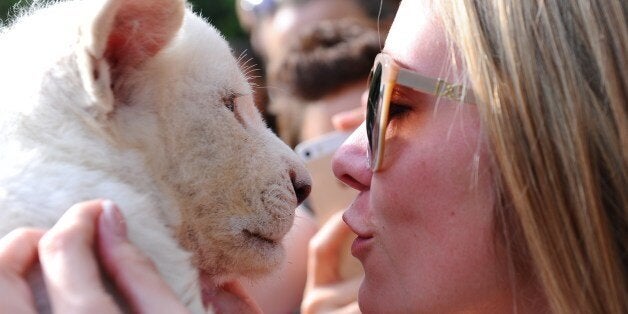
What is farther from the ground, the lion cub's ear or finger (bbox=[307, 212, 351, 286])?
the lion cub's ear

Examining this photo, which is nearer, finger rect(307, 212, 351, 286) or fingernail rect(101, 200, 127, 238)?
fingernail rect(101, 200, 127, 238)

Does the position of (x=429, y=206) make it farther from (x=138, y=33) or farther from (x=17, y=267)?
(x=17, y=267)

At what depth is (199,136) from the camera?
5.75 feet

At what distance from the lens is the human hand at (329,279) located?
9.13 feet

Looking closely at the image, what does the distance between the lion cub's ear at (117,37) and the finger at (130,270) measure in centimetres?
28

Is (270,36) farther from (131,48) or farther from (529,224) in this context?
(529,224)

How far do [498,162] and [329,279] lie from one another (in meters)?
1.35

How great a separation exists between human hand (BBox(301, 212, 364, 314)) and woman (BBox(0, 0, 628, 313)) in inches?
36.9

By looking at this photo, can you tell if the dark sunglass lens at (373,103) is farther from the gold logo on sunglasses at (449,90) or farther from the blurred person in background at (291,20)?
the blurred person in background at (291,20)

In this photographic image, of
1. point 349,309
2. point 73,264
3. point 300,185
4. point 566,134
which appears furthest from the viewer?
point 349,309

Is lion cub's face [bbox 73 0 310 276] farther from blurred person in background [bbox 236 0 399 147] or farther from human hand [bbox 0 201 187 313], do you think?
blurred person in background [bbox 236 0 399 147]

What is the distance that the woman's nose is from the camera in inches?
74.4

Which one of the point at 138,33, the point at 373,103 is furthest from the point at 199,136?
the point at 373,103

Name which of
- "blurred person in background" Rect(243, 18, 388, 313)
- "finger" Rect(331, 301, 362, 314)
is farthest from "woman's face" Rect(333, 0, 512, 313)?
"blurred person in background" Rect(243, 18, 388, 313)
